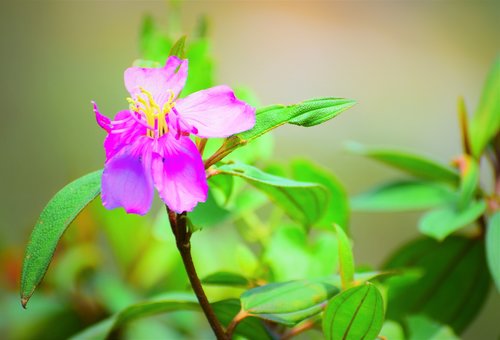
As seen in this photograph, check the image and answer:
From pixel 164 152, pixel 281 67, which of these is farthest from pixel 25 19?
pixel 164 152

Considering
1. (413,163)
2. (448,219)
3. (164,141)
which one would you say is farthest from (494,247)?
(164,141)

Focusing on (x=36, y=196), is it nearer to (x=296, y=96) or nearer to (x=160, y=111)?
(x=296, y=96)

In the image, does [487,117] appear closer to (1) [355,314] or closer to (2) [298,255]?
(2) [298,255]

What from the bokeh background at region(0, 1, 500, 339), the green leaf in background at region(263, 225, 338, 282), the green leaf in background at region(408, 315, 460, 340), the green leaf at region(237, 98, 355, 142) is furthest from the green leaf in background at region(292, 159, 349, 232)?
the bokeh background at region(0, 1, 500, 339)

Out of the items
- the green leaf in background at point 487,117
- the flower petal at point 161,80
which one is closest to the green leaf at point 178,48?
the flower petal at point 161,80

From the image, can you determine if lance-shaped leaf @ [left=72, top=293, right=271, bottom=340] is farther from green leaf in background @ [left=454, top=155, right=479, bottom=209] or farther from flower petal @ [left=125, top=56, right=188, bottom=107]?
green leaf in background @ [left=454, top=155, right=479, bottom=209]

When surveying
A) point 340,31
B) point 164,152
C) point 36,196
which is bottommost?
point 36,196
